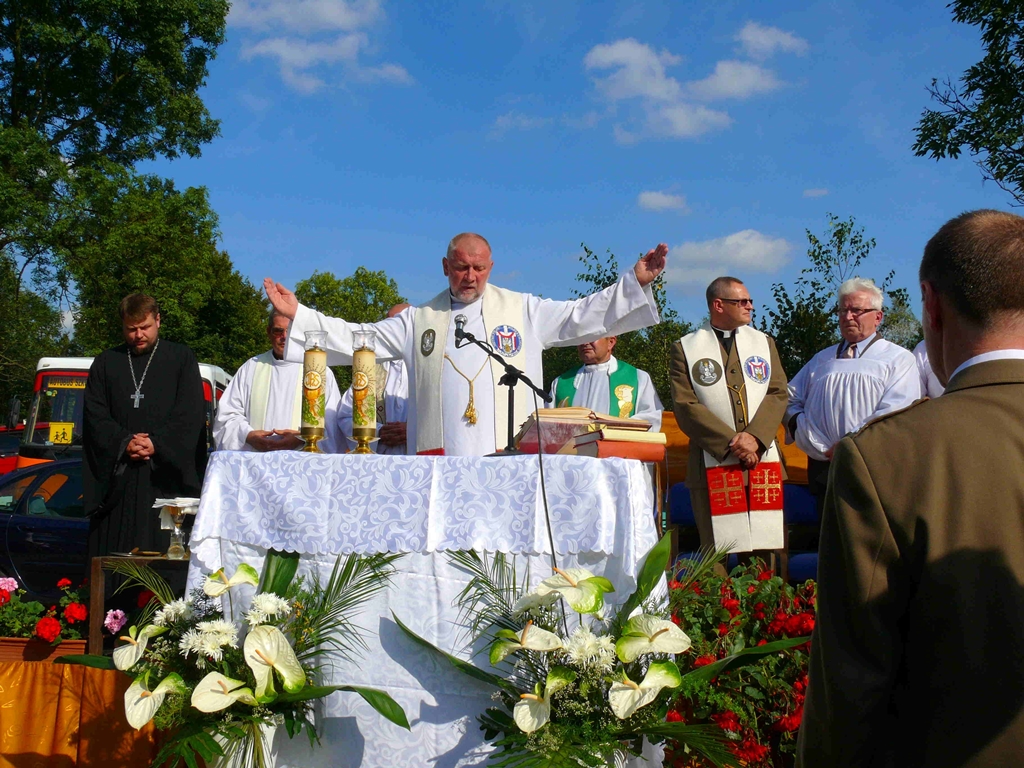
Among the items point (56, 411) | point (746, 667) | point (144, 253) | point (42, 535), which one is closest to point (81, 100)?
point (144, 253)

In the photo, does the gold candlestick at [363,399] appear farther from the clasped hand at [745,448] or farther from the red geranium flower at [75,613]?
the clasped hand at [745,448]

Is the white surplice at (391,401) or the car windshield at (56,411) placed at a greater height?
the car windshield at (56,411)

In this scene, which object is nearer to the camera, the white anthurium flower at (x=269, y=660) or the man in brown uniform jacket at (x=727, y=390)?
the white anthurium flower at (x=269, y=660)

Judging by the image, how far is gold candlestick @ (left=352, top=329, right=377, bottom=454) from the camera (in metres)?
3.96

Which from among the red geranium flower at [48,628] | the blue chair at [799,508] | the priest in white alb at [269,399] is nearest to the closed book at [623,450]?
the red geranium flower at [48,628]

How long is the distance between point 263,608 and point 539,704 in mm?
993

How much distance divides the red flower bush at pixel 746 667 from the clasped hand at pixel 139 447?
10.7ft

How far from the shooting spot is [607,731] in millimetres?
3023

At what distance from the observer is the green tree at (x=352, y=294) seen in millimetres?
39219

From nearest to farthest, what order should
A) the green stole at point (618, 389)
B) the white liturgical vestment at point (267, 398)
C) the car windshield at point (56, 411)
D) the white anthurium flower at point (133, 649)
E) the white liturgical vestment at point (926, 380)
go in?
the white anthurium flower at point (133, 649) → the white liturgical vestment at point (926, 380) → the white liturgical vestment at point (267, 398) → the green stole at point (618, 389) → the car windshield at point (56, 411)

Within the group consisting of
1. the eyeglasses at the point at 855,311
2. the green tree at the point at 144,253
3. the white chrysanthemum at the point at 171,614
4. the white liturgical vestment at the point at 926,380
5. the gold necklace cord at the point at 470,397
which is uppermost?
the green tree at the point at 144,253

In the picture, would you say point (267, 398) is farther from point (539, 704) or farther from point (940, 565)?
point (940, 565)

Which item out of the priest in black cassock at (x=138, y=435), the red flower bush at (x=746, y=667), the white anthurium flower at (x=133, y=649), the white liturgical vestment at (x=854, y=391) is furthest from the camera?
the white liturgical vestment at (x=854, y=391)

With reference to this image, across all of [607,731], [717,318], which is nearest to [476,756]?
[607,731]
